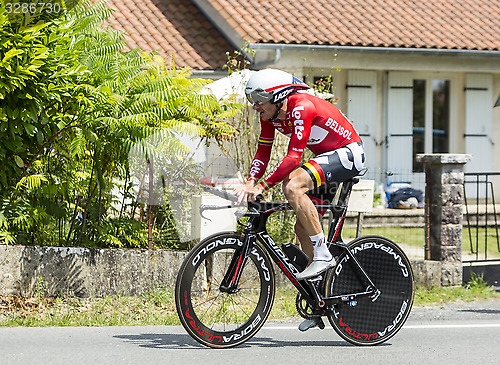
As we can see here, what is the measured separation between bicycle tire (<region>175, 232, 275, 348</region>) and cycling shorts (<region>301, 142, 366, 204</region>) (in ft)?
2.36

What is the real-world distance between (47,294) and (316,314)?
3.19m

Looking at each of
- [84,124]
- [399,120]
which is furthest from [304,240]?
[399,120]

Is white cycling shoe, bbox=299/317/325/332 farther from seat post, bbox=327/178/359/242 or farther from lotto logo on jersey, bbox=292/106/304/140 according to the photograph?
lotto logo on jersey, bbox=292/106/304/140

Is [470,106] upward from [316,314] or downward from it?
upward

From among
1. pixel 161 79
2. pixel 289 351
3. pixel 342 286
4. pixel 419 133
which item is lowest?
pixel 289 351

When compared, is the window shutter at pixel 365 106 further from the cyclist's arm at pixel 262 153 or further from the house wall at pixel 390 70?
the cyclist's arm at pixel 262 153

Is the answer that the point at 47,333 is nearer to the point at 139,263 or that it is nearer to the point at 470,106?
the point at 139,263

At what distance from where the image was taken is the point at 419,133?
698 inches

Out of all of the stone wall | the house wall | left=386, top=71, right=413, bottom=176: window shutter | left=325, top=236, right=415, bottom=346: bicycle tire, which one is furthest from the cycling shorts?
left=386, top=71, right=413, bottom=176: window shutter

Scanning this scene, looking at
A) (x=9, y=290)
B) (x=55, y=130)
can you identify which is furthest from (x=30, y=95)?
(x=9, y=290)

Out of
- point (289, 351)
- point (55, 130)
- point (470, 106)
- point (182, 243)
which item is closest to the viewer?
point (289, 351)

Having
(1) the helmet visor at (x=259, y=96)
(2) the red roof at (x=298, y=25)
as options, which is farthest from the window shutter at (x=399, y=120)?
(1) the helmet visor at (x=259, y=96)

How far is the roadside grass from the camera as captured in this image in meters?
7.09

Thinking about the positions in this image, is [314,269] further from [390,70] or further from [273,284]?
[390,70]
